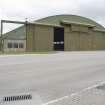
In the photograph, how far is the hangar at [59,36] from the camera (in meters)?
61.6

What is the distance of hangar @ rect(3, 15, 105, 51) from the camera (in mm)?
61553

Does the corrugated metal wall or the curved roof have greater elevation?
the curved roof

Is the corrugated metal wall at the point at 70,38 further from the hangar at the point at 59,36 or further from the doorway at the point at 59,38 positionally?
the doorway at the point at 59,38

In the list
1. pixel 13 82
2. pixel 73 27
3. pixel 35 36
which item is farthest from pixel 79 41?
pixel 13 82

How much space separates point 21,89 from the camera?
31.6ft

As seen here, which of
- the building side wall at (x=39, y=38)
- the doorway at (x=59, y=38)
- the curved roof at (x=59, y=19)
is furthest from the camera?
the curved roof at (x=59, y=19)

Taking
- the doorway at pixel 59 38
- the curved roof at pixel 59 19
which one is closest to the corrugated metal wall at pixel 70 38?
the doorway at pixel 59 38

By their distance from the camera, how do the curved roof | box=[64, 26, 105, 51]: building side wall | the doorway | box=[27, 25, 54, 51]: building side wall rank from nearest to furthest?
box=[27, 25, 54, 51]: building side wall, the doorway, box=[64, 26, 105, 51]: building side wall, the curved roof

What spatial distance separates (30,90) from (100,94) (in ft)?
7.62

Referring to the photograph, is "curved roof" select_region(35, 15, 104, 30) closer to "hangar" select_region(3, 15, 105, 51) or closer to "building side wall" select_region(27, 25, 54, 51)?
"hangar" select_region(3, 15, 105, 51)

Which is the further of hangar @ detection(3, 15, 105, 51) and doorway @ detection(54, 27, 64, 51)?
doorway @ detection(54, 27, 64, 51)

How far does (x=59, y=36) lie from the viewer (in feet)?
232

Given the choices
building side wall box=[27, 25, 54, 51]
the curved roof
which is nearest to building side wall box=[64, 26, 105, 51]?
the curved roof

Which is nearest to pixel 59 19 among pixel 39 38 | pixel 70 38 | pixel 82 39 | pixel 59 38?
pixel 59 38
